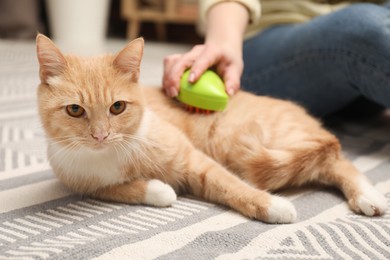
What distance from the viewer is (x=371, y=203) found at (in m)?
1.00

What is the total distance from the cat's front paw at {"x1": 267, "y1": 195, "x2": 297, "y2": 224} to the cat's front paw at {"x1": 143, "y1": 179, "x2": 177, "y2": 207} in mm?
212

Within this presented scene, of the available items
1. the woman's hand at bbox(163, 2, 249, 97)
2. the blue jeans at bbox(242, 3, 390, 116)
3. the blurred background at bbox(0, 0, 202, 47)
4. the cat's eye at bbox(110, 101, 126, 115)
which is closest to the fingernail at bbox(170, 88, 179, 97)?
the woman's hand at bbox(163, 2, 249, 97)

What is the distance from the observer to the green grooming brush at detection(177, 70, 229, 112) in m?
1.17

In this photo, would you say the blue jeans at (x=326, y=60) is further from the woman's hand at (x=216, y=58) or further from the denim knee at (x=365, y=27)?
the woman's hand at (x=216, y=58)

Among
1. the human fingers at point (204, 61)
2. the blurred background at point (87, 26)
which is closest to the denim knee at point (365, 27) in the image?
the human fingers at point (204, 61)

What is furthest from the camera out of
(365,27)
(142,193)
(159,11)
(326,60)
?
(159,11)

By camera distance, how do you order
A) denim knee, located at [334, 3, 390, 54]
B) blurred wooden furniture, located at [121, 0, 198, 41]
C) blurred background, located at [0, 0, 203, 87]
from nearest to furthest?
denim knee, located at [334, 3, 390, 54], blurred background, located at [0, 0, 203, 87], blurred wooden furniture, located at [121, 0, 198, 41]

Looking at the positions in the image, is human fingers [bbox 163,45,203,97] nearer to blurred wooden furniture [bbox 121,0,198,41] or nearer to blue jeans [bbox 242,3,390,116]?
blue jeans [bbox 242,3,390,116]

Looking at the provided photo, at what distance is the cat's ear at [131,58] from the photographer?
0.99 metres

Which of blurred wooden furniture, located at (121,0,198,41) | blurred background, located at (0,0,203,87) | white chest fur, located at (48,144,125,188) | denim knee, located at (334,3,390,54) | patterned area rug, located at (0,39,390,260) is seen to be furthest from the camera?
blurred wooden furniture, located at (121,0,198,41)

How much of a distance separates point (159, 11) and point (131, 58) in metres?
3.32

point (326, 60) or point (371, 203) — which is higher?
point (326, 60)

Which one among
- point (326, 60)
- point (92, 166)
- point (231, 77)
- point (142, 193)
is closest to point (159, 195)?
point (142, 193)

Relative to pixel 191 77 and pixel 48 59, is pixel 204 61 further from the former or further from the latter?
pixel 48 59
